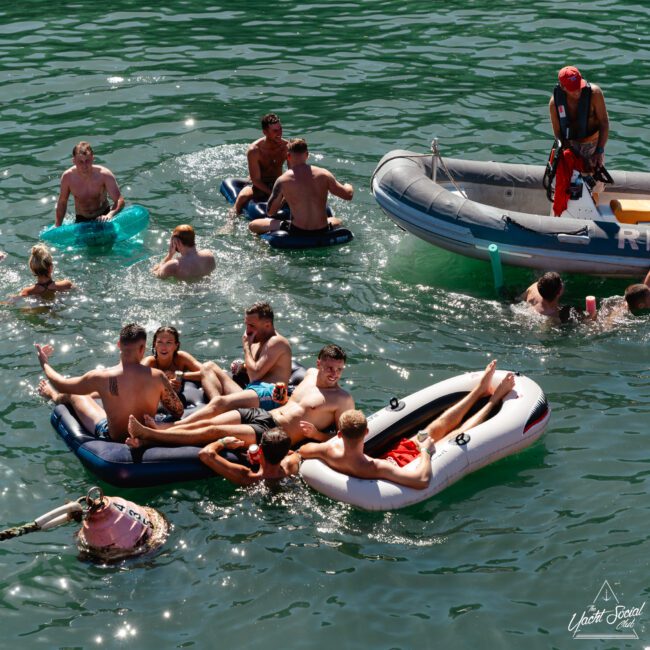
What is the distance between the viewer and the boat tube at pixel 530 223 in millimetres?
10367

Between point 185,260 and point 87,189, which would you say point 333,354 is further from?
point 87,189

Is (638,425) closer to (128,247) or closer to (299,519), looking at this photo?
(299,519)

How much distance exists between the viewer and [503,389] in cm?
830

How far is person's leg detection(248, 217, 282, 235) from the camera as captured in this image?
11500mm

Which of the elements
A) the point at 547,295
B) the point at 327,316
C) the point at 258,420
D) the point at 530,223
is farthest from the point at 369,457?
the point at 530,223

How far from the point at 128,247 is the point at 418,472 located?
5055 millimetres

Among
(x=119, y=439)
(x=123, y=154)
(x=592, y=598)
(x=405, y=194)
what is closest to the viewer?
(x=592, y=598)

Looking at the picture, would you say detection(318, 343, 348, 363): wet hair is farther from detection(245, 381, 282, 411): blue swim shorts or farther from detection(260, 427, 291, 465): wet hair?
detection(260, 427, 291, 465): wet hair

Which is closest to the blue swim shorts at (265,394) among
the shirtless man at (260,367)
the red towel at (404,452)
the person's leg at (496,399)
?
the shirtless man at (260,367)

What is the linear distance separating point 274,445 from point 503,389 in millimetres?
1958

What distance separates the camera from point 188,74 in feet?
51.6

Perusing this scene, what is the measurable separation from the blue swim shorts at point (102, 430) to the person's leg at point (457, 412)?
2423mm

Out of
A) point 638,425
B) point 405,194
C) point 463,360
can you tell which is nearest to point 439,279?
point 405,194

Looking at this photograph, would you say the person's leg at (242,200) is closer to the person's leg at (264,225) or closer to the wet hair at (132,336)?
the person's leg at (264,225)
